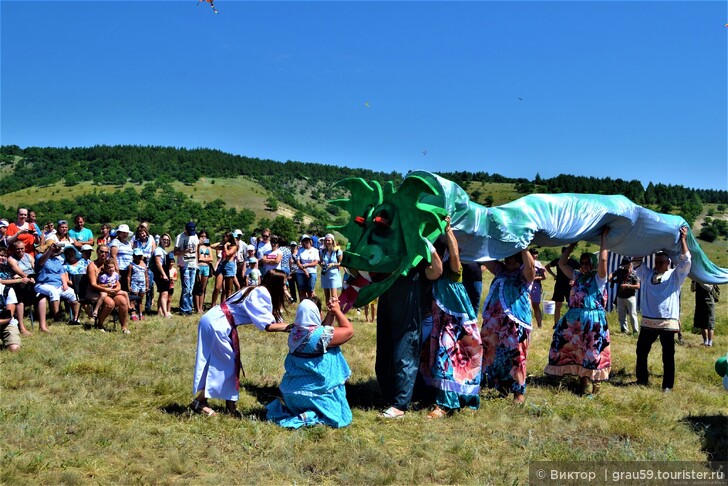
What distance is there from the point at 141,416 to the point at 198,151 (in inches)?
5442

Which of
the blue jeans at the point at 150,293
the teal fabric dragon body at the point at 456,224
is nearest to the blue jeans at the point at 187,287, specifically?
the blue jeans at the point at 150,293

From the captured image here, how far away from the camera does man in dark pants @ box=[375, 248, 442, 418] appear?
6137 millimetres

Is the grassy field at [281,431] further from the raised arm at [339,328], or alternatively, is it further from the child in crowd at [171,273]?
the child in crowd at [171,273]

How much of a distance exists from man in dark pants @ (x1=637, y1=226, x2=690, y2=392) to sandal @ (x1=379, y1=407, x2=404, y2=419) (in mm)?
3706

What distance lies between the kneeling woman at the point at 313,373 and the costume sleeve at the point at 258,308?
0.95 ft

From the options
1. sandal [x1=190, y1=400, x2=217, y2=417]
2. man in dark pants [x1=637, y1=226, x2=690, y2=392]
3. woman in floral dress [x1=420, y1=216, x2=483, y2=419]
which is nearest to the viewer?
sandal [x1=190, y1=400, x2=217, y2=417]

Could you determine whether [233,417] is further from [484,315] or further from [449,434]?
[484,315]

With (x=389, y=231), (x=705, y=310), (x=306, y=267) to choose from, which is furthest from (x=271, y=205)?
(x=389, y=231)

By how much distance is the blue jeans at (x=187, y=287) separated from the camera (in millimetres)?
12141

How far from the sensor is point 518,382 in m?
6.82

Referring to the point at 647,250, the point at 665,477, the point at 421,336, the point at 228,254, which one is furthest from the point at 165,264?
the point at 665,477

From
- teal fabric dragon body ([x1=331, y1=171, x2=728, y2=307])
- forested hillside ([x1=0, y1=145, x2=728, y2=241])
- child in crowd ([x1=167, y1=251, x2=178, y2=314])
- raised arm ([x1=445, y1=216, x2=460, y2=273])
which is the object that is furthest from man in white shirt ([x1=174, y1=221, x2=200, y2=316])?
forested hillside ([x1=0, y1=145, x2=728, y2=241])

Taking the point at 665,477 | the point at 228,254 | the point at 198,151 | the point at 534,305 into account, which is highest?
the point at 198,151

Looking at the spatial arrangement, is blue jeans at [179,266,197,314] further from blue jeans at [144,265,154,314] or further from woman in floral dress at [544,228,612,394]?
woman in floral dress at [544,228,612,394]
